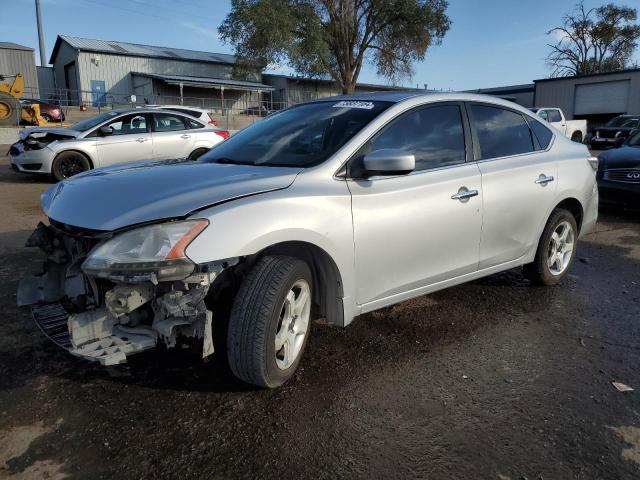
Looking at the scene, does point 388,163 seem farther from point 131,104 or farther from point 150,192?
point 131,104

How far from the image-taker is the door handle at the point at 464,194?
3532 millimetres

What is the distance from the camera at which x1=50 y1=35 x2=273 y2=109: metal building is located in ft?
118

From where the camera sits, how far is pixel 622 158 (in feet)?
26.2

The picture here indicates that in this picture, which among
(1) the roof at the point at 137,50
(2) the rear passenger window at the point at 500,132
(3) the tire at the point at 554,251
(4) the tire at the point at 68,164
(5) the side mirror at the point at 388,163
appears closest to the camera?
(5) the side mirror at the point at 388,163

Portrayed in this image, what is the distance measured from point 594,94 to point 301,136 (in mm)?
40251

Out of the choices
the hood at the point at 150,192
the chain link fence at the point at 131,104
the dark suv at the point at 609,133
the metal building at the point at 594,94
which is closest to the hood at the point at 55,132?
the hood at the point at 150,192

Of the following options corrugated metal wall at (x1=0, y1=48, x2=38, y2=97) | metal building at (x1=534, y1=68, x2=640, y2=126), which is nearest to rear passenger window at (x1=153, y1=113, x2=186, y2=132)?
corrugated metal wall at (x1=0, y1=48, x2=38, y2=97)

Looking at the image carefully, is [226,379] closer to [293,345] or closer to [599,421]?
[293,345]

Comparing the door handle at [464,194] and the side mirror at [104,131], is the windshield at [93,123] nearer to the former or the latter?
the side mirror at [104,131]

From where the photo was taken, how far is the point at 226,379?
294cm

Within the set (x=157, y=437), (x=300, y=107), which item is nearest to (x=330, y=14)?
(x=300, y=107)

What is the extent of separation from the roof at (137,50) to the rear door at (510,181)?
1487 inches

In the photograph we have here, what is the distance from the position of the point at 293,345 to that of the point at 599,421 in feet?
Result: 5.39

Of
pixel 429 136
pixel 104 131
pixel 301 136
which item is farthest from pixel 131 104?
pixel 429 136
